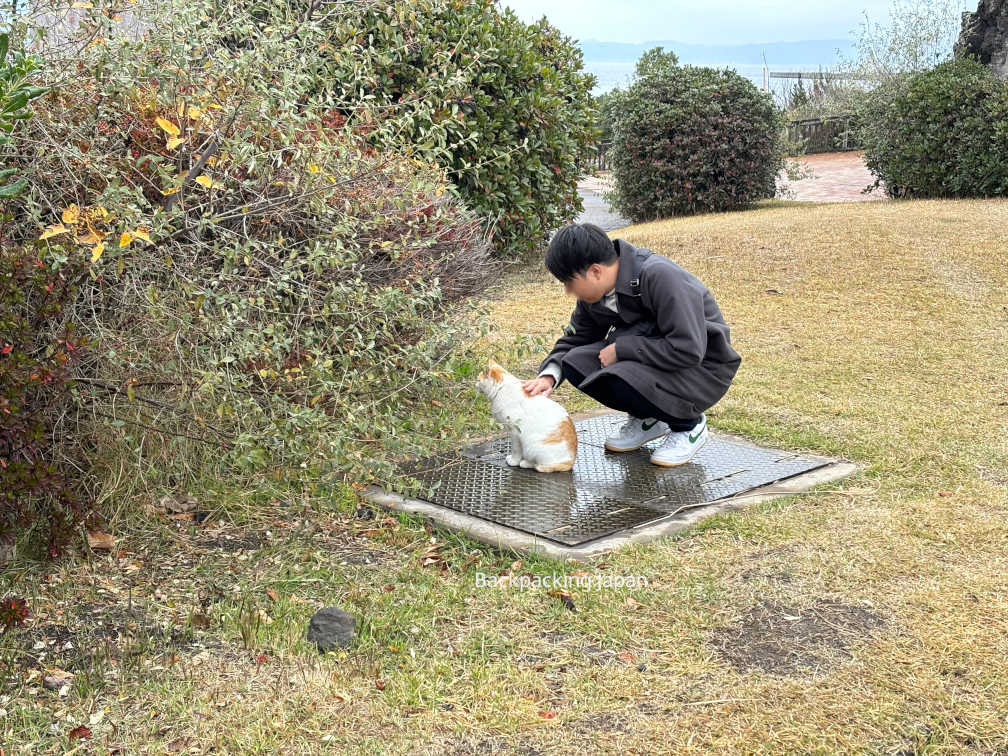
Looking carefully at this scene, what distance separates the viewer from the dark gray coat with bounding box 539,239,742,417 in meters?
4.16

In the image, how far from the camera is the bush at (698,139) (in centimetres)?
1379

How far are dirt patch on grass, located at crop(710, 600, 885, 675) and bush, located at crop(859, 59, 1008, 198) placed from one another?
11.7m

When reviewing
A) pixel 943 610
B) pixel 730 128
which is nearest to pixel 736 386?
pixel 943 610

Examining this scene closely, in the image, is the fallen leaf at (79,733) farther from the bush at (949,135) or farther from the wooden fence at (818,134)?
the wooden fence at (818,134)

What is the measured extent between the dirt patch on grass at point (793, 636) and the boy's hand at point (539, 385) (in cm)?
153

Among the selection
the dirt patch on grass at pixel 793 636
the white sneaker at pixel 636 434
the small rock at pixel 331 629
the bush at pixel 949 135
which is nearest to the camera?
the dirt patch on grass at pixel 793 636

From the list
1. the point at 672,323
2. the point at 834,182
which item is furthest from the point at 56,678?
the point at 834,182

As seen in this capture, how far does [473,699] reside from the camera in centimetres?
254

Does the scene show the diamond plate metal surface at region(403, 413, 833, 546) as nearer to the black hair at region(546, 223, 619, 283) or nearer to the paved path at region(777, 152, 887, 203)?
the black hair at region(546, 223, 619, 283)

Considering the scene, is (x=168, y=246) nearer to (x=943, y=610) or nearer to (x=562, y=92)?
(x=943, y=610)

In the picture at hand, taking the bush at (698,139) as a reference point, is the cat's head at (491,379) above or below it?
below

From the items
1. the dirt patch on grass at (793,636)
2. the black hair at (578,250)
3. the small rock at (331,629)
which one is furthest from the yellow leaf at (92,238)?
the dirt patch on grass at (793,636)

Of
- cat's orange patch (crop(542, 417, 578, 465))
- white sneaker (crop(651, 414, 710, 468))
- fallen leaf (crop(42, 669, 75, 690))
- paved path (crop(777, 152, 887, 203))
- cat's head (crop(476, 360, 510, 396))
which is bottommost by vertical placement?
white sneaker (crop(651, 414, 710, 468))

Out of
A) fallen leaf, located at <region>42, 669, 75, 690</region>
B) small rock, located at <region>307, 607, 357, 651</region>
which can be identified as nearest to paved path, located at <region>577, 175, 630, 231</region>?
small rock, located at <region>307, 607, 357, 651</region>
